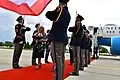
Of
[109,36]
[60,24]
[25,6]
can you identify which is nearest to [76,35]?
[25,6]

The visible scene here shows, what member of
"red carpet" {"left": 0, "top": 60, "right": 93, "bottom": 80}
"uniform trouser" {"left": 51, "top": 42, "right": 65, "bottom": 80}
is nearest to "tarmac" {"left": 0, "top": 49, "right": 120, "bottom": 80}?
"red carpet" {"left": 0, "top": 60, "right": 93, "bottom": 80}

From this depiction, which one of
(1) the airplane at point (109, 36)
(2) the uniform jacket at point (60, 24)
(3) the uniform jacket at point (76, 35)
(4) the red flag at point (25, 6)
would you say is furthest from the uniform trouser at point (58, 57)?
(1) the airplane at point (109, 36)

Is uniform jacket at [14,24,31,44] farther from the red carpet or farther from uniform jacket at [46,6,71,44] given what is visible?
uniform jacket at [46,6,71,44]

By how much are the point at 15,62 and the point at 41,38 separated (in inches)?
54.6

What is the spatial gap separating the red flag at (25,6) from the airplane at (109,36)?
20.6m

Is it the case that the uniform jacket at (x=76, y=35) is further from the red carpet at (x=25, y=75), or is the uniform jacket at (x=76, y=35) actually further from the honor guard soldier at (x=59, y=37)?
the honor guard soldier at (x=59, y=37)

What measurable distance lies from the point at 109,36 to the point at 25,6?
94.9ft

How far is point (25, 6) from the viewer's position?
9.62 meters

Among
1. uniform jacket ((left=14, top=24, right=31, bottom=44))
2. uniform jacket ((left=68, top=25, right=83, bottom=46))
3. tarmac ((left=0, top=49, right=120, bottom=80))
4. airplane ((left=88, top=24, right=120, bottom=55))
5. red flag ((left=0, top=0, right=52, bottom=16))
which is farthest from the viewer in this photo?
airplane ((left=88, top=24, right=120, bottom=55))

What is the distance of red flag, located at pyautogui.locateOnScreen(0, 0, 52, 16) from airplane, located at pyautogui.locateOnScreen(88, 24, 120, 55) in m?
20.6

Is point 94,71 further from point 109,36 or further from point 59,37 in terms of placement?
point 109,36

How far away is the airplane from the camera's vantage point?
30.7 m

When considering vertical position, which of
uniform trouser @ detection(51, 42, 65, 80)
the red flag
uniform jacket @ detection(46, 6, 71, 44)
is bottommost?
uniform trouser @ detection(51, 42, 65, 80)

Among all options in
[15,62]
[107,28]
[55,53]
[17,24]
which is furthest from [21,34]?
[107,28]
